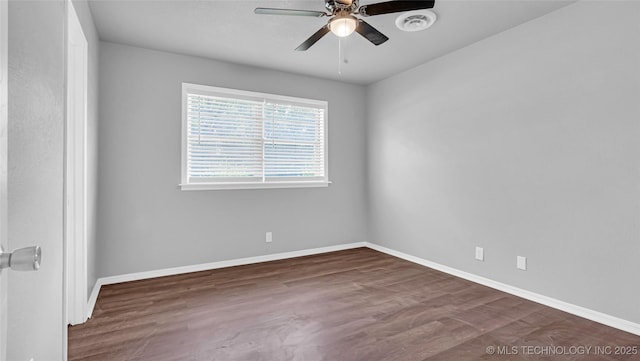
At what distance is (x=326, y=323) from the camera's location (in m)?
2.43

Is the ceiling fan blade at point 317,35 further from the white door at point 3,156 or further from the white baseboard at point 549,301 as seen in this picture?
the white baseboard at point 549,301

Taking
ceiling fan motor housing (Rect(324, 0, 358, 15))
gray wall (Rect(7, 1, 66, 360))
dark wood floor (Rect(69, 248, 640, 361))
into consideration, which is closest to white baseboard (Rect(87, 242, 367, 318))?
dark wood floor (Rect(69, 248, 640, 361))

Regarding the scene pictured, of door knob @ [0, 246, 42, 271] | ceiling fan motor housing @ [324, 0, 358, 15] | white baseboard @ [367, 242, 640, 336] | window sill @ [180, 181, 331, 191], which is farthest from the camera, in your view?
window sill @ [180, 181, 331, 191]

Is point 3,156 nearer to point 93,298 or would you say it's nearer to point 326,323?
point 326,323

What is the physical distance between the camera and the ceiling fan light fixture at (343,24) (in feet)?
7.40

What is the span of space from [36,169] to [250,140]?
303cm

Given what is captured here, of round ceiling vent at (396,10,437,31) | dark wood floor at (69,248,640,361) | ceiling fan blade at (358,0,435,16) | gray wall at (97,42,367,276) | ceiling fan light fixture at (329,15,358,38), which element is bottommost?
dark wood floor at (69,248,640,361)

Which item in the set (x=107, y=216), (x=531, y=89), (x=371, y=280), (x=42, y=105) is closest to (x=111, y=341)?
A: (x=107, y=216)

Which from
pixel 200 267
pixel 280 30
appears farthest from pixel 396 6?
pixel 200 267

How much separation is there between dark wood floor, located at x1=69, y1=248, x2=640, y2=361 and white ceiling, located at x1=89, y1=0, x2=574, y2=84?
2.56 metres

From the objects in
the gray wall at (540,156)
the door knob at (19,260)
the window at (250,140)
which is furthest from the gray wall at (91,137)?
the gray wall at (540,156)

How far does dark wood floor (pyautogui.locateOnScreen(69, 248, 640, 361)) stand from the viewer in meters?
2.04

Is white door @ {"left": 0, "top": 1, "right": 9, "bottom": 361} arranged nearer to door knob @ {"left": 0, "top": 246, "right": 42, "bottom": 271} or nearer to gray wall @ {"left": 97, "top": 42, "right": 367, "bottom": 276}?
door knob @ {"left": 0, "top": 246, "right": 42, "bottom": 271}

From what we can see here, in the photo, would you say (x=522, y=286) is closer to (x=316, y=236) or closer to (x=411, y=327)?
(x=411, y=327)
